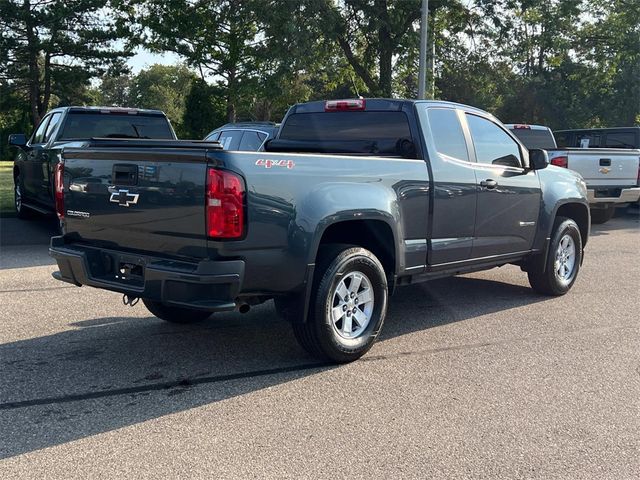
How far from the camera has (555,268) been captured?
7.38 metres

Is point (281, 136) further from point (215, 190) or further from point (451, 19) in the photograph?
point (451, 19)

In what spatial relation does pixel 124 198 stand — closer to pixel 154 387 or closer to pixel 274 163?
pixel 274 163

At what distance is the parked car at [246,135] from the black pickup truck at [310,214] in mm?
5503

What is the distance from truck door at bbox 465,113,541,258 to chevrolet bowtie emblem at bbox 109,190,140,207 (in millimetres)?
3076

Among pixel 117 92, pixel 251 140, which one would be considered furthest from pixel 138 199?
pixel 117 92

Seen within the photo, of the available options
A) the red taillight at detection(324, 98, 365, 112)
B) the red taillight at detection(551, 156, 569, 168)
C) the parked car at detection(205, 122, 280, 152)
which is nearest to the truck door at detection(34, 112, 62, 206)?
the parked car at detection(205, 122, 280, 152)

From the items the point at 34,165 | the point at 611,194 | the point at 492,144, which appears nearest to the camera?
the point at 492,144

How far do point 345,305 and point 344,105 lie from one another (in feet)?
6.60

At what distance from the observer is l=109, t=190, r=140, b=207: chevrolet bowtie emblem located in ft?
15.3

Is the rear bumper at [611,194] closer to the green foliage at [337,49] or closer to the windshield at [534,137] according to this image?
the windshield at [534,137]

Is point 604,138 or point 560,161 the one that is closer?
point 560,161

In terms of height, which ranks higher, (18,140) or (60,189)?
(18,140)

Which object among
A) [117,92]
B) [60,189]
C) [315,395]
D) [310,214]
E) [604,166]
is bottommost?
[315,395]

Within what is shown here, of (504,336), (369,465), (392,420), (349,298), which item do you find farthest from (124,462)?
(504,336)
